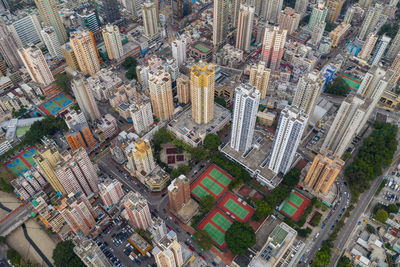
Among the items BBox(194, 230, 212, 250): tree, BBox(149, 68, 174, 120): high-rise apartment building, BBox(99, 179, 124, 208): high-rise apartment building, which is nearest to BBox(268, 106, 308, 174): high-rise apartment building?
BBox(194, 230, 212, 250): tree

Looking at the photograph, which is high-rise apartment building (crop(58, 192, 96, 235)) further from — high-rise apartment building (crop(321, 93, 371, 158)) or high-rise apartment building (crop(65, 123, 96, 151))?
high-rise apartment building (crop(321, 93, 371, 158))

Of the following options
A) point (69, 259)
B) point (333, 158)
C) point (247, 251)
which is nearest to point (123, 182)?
point (69, 259)

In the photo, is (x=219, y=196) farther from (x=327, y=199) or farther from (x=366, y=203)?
(x=366, y=203)

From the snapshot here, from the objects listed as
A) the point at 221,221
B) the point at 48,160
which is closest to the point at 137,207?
the point at 221,221

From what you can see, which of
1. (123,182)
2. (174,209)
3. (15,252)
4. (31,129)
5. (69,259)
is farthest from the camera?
(31,129)

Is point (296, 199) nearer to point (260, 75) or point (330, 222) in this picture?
point (330, 222)
